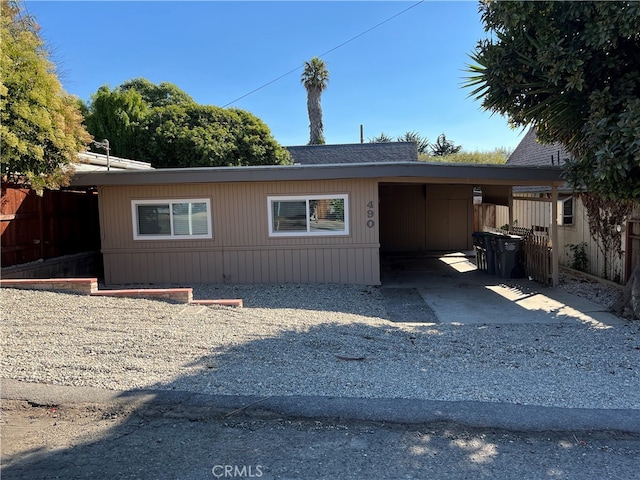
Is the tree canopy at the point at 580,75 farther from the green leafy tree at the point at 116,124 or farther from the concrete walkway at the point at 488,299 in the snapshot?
the green leafy tree at the point at 116,124

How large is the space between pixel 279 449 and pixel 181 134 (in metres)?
18.9

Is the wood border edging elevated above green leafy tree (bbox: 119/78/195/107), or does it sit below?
below

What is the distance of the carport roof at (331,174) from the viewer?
947cm

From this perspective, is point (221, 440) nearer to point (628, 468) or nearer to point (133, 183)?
point (628, 468)

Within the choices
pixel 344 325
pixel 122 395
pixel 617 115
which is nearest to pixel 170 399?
pixel 122 395

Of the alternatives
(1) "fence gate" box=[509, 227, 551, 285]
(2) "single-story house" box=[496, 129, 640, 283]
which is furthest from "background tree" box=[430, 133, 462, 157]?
(1) "fence gate" box=[509, 227, 551, 285]

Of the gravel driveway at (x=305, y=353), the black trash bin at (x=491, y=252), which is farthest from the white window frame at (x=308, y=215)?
the black trash bin at (x=491, y=252)

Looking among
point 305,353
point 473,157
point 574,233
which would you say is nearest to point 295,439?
point 305,353

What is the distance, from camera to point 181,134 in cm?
2019

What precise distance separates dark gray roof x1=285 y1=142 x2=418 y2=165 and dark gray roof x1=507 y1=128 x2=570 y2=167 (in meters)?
4.91

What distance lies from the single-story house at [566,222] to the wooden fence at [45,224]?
10.9m

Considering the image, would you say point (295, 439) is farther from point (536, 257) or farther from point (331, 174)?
point (536, 257)

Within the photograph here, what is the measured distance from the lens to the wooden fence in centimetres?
951

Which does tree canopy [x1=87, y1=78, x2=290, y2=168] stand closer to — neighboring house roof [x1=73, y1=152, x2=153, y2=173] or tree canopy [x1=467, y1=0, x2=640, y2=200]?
neighboring house roof [x1=73, y1=152, x2=153, y2=173]
